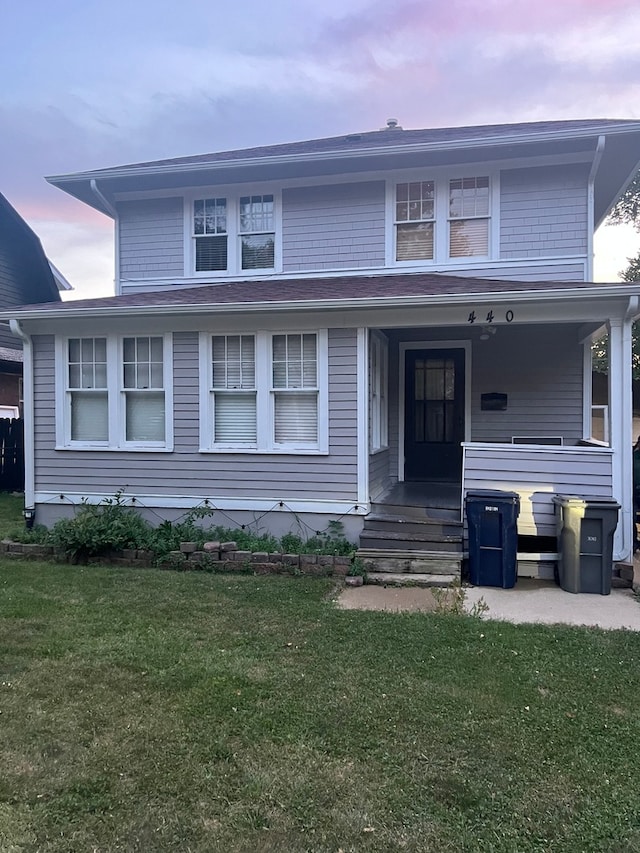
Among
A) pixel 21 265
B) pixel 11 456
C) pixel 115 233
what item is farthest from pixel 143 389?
pixel 21 265

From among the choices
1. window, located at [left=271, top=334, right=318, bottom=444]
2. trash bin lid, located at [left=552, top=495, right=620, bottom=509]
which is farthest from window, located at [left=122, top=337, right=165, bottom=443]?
trash bin lid, located at [left=552, top=495, right=620, bottom=509]

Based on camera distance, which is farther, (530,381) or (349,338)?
(530,381)

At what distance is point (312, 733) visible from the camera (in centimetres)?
316

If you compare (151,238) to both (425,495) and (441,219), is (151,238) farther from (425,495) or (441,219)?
(425,495)

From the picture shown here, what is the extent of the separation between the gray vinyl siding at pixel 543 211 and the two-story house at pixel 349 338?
0.03 m

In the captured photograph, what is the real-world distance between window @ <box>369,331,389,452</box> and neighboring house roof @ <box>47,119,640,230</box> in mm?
2671

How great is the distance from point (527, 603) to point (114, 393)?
18.7 feet

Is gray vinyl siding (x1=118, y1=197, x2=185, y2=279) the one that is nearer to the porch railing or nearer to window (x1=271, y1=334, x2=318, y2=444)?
window (x1=271, y1=334, x2=318, y2=444)

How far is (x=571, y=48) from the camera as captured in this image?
1162 cm

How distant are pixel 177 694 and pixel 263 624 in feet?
4.41

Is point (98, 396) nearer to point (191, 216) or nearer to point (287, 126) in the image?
point (191, 216)

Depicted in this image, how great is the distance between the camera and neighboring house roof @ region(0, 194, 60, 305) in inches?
684

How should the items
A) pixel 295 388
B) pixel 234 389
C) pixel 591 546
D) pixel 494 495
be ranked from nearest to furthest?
pixel 591 546
pixel 494 495
pixel 295 388
pixel 234 389

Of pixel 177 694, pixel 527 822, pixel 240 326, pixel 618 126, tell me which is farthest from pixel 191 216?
pixel 527 822
